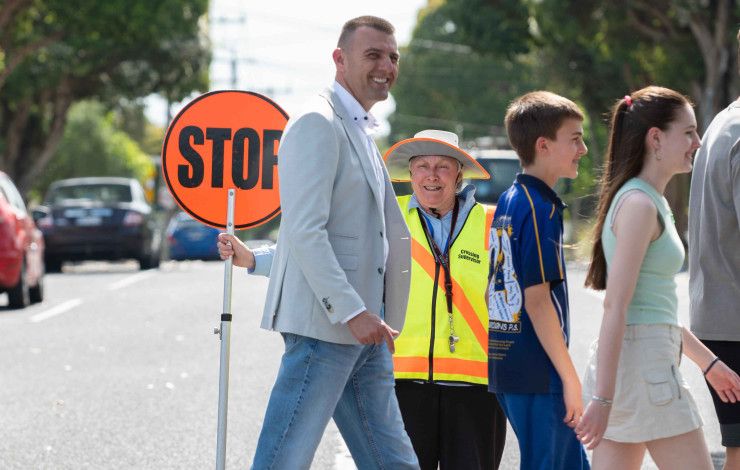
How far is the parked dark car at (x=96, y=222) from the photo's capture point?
83.9 feet

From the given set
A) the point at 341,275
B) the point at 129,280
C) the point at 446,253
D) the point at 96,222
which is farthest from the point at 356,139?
the point at 96,222

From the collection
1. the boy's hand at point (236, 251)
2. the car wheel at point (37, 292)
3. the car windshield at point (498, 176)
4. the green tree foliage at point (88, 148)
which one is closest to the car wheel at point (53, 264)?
the car windshield at point (498, 176)

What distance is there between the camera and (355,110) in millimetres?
4363

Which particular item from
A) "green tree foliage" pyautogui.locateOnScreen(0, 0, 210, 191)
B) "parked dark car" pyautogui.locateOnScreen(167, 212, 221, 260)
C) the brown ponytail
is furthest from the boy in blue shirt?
"parked dark car" pyautogui.locateOnScreen(167, 212, 221, 260)

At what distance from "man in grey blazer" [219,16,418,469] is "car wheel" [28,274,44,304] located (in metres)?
13.8

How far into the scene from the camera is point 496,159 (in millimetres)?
24562

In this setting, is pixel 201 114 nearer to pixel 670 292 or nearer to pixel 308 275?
pixel 308 275

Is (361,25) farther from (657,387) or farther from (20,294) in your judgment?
(20,294)

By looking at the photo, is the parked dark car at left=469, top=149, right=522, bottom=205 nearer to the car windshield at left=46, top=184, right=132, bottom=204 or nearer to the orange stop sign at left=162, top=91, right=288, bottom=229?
the car windshield at left=46, top=184, right=132, bottom=204

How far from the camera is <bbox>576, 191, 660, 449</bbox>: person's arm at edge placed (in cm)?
382

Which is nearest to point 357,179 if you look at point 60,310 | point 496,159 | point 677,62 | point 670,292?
point 670,292

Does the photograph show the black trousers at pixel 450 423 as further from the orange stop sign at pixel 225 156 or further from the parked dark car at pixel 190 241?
the parked dark car at pixel 190 241

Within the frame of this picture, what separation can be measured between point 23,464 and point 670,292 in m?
4.31

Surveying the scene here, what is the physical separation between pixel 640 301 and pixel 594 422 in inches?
13.6
